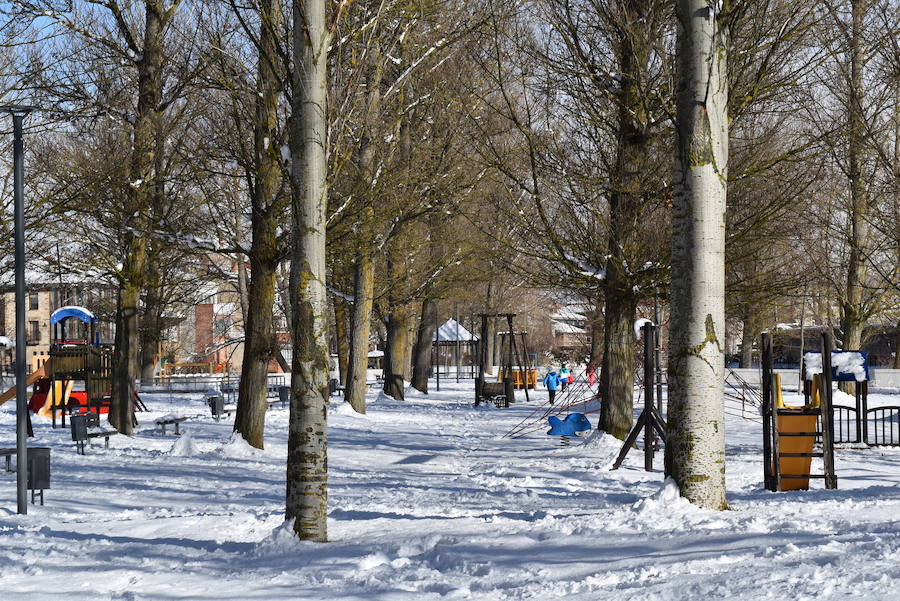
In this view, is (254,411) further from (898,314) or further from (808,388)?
(898,314)

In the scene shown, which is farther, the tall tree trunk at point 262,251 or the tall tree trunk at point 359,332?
the tall tree trunk at point 359,332

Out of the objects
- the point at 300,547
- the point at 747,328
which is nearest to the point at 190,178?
the point at 300,547

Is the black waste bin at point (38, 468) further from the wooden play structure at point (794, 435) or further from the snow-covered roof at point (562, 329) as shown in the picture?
the snow-covered roof at point (562, 329)

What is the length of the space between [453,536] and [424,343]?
30784 millimetres

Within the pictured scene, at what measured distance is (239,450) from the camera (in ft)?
55.3

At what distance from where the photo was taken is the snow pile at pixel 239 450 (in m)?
16.7

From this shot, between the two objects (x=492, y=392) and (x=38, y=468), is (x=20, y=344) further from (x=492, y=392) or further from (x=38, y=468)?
(x=492, y=392)

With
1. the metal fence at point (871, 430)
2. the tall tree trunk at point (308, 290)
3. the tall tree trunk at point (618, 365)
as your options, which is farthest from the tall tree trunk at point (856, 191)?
the tall tree trunk at point (308, 290)

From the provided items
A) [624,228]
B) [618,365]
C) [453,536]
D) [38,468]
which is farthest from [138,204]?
[453,536]

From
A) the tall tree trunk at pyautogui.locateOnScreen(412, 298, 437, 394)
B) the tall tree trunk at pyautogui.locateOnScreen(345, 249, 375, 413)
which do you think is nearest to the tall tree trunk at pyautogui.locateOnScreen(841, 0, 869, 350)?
the tall tree trunk at pyautogui.locateOnScreen(345, 249, 375, 413)

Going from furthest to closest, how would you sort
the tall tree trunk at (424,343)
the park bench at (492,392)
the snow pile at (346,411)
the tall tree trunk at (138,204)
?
the tall tree trunk at (424,343) < the park bench at (492,392) < the snow pile at (346,411) < the tall tree trunk at (138,204)

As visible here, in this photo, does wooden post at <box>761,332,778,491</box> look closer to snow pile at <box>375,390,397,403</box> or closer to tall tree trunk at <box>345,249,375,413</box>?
tall tree trunk at <box>345,249,375,413</box>

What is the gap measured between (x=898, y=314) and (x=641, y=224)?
26545 millimetres

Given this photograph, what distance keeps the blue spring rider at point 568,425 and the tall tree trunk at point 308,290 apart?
978cm
